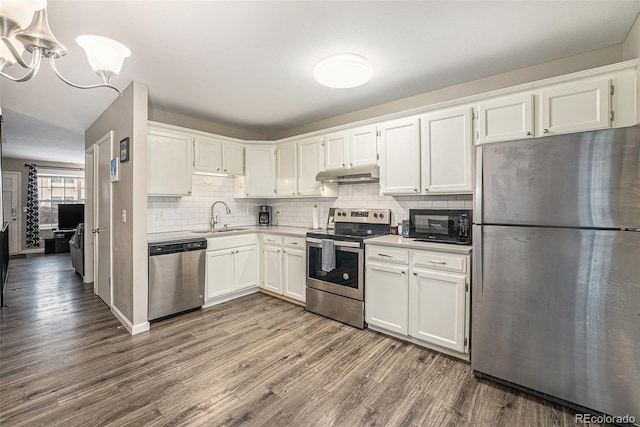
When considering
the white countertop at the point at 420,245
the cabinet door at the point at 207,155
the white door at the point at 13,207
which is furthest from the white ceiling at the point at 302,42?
the white door at the point at 13,207

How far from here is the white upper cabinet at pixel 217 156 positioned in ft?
12.4

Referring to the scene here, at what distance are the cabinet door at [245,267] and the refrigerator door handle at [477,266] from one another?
282cm

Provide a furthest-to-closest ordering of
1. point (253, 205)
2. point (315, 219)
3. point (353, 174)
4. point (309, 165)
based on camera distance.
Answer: point (253, 205) < point (315, 219) < point (309, 165) < point (353, 174)

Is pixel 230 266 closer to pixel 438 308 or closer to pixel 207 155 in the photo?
pixel 207 155

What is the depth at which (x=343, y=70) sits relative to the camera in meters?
2.33

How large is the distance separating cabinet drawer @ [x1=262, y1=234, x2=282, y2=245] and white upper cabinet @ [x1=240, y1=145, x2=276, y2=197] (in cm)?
69

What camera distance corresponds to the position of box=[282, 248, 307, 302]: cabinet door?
358 centimetres

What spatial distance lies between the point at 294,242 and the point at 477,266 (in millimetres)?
2135

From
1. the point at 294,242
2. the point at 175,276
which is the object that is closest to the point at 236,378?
the point at 175,276

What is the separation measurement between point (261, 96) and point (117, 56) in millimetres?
1727

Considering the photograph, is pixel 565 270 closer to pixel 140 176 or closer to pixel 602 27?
pixel 602 27

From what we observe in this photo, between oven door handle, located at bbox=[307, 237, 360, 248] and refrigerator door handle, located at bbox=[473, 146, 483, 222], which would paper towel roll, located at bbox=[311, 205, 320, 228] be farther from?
refrigerator door handle, located at bbox=[473, 146, 483, 222]

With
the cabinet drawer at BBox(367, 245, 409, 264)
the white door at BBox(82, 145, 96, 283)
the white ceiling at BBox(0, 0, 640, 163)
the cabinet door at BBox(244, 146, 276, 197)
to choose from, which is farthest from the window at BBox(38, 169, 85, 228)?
the cabinet drawer at BBox(367, 245, 409, 264)

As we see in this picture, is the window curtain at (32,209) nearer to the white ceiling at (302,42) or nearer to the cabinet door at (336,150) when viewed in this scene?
the white ceiling at (302,42)
